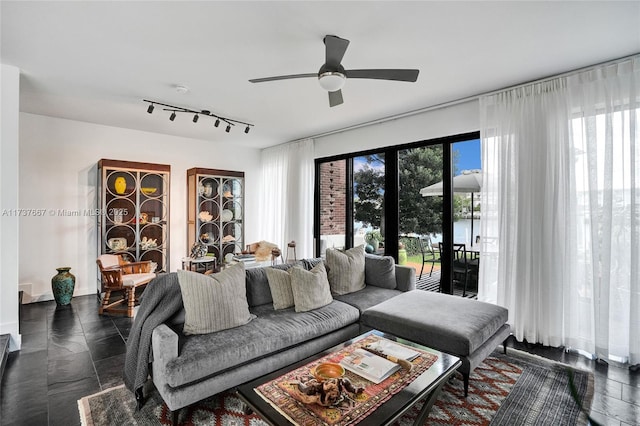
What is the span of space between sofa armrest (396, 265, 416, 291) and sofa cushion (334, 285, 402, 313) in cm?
10

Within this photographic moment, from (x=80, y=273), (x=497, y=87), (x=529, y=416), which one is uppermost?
(x=497, y=87)

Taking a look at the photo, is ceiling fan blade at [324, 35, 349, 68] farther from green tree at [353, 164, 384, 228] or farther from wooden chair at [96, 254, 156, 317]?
wooden chair at [96, 254, 156, 317]

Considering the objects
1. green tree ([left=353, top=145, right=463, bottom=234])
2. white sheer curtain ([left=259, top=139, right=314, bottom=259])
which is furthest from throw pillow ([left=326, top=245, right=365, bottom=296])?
white sheer curtain ([left=259, top=139, right=314, bottom=259])

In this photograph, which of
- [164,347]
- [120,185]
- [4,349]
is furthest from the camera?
[120,185]

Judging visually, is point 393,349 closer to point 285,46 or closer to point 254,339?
point 254,339

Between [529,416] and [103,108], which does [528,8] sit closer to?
[529,416]

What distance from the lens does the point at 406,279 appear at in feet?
12.3

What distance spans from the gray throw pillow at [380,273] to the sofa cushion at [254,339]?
84cm

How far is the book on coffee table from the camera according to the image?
1.81 meters

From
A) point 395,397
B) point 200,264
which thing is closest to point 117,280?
point 200,264

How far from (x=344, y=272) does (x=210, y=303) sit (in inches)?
62.7

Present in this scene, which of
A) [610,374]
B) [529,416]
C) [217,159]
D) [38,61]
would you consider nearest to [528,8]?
[529,416]

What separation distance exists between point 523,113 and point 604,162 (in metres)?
0.85

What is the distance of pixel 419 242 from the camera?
14.7ft
